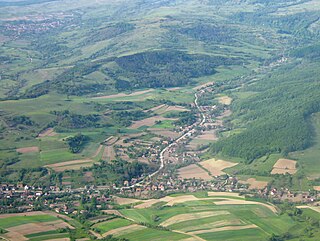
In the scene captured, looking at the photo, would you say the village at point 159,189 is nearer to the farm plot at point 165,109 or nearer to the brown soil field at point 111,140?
the brown soil field at point 111,140

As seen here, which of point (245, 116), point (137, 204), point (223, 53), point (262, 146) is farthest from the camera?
point (223, 53)

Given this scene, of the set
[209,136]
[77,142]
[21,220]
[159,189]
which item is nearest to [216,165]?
[159,189]

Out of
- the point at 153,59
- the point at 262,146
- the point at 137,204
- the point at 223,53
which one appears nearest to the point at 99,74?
the point at 153,59

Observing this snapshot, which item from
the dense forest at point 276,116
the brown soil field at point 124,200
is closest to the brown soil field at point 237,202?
the brown soil field at point 124,200

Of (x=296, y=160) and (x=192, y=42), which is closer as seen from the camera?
(x=296, y=160)

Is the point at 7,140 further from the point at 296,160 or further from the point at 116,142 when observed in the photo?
the point at 296,160

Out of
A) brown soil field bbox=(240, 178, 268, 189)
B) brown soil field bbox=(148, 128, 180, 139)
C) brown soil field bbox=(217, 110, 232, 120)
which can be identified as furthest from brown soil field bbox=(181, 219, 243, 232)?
brown soil field bbox=(217, 110, 232, 120)
